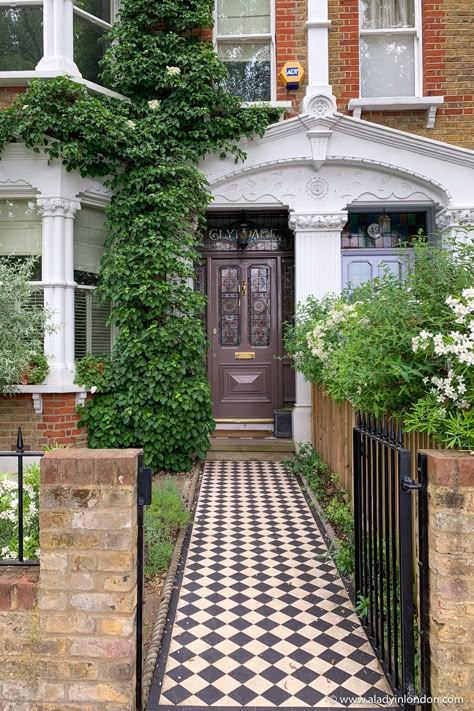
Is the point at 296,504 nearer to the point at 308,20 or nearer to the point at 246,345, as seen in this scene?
the point at 246,345

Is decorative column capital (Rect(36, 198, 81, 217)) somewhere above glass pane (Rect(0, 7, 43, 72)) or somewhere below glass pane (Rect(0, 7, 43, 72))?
below

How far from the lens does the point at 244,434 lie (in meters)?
7.46

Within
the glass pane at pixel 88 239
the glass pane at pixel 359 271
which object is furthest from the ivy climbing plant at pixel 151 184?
Answer: the glass pane at pixel 359 271

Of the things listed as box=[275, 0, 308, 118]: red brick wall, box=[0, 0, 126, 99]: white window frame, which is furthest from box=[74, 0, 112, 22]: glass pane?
box=[275, 0, 308, 118]: red brick wall

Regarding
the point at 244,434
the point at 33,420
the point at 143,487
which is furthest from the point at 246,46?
the point at 143,487

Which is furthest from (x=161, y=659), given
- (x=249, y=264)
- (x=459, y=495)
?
(x=249, y=264)

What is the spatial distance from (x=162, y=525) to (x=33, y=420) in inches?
103

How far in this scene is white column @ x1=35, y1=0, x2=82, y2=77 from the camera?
6215mm

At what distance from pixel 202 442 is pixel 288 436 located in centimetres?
145

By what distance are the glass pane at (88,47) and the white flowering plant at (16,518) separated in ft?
18.7

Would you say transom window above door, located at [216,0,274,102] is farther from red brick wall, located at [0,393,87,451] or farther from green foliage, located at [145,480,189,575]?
green foliage, located at [145,480,189,575]

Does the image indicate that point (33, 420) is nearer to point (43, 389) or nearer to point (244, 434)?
point (43, 389)

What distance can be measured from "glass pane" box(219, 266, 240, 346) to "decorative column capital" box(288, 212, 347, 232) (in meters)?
1.21

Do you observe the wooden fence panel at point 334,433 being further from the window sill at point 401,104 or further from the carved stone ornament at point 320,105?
the window sill at point 401,104
